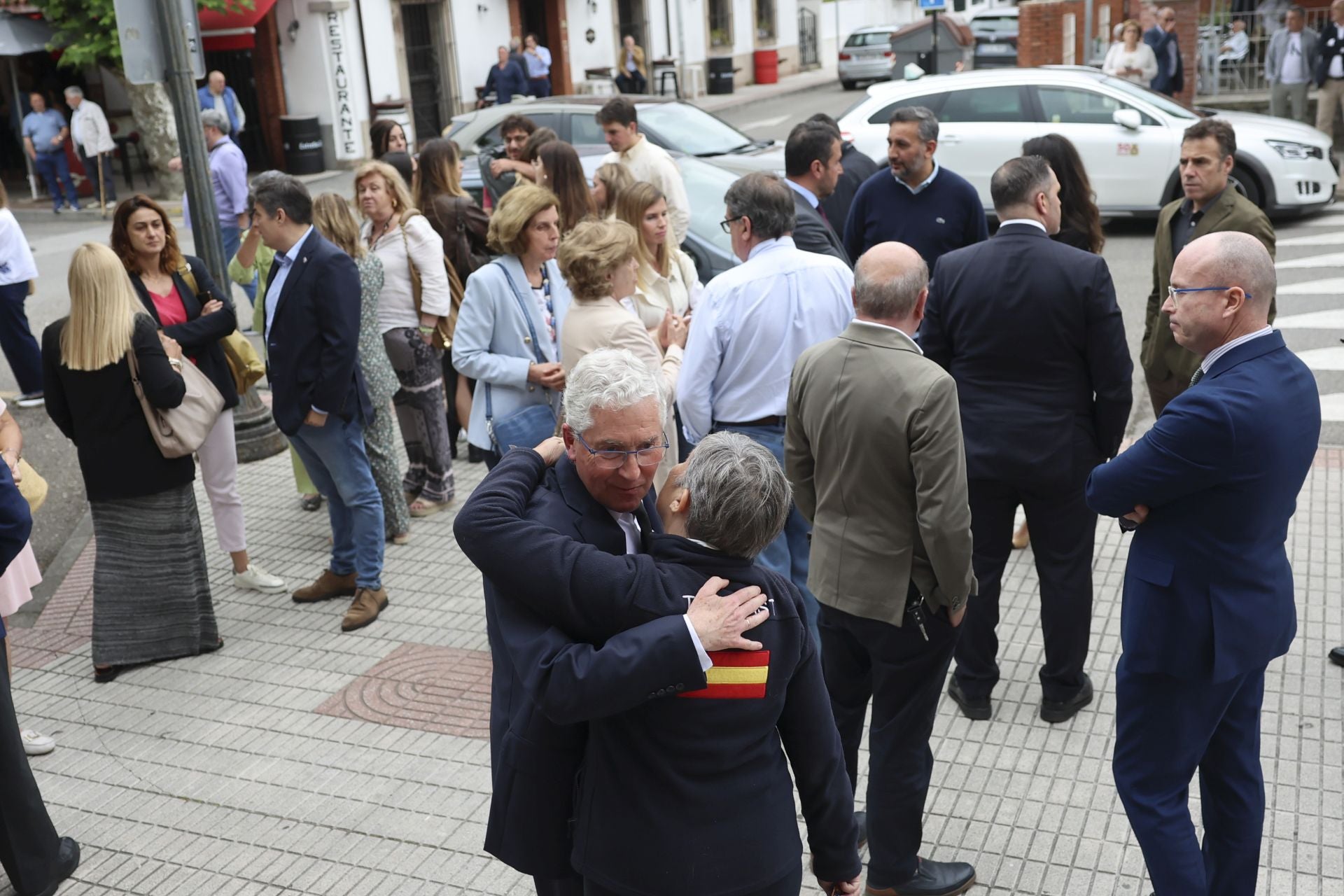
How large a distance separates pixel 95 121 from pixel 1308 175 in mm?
17484

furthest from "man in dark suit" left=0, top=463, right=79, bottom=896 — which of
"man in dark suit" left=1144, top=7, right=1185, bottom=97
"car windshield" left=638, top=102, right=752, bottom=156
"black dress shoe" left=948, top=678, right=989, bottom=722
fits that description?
"man in dark suit" left=1144, top=7, right=1185, bottom=97

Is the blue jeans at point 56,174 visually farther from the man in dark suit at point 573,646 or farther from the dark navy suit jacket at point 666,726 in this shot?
the dark navy suit jacket at point 666,726

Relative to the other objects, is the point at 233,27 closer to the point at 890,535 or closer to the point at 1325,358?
the point at 1325,358

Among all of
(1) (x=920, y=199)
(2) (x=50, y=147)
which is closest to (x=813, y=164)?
(1) (x=920, y=199)

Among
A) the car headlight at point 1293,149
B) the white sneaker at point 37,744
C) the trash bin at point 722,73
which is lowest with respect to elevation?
the white sneaker at point 37,744

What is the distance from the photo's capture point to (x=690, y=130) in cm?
1364

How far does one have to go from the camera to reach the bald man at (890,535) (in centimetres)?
365

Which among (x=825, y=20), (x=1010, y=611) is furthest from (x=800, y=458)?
(x=825, y=20)

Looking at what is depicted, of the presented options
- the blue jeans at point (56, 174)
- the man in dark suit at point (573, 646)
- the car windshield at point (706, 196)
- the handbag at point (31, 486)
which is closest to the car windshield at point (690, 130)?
the car windshield at point (706, 196)

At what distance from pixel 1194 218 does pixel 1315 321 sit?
541 centimetres

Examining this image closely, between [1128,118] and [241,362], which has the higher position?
[1128,118]

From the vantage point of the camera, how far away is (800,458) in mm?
4105

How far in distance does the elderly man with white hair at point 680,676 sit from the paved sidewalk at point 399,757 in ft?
5.63

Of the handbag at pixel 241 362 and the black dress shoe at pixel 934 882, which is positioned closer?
the black dress shoe at pixel 934 882
